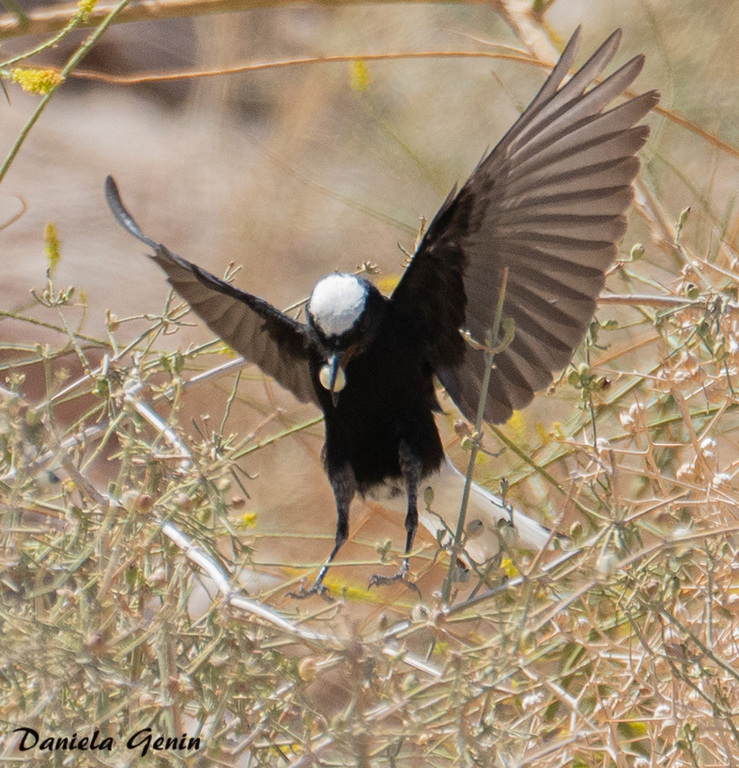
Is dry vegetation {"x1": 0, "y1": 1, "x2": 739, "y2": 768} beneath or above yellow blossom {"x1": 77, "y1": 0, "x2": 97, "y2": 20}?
beneath

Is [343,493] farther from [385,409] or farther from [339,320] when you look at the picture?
[339,320]

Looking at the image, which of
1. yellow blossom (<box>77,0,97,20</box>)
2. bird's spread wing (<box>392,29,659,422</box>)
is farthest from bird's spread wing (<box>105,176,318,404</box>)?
yellow blossom (<box>77,0,97,20</box>)

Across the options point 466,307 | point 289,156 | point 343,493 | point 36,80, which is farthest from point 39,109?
point 289,156

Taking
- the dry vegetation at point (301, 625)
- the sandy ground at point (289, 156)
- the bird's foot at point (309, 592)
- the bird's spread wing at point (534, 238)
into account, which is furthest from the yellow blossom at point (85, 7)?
the sandy ground at point (289, 156)

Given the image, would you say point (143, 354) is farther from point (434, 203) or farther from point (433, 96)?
point (433, 96)

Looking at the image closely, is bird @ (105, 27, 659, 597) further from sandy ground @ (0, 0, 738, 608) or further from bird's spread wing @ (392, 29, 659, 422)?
sandy ground @ (0, 0, 738, 608)

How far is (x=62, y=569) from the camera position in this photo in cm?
107

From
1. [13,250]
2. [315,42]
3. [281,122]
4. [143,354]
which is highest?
[315,42]

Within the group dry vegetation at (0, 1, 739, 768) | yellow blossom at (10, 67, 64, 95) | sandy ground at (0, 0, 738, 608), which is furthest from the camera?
sandy ground at (0, 0, 738, 608)

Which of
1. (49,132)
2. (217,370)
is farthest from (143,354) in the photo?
(49,132)

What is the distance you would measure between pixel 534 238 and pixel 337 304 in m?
0.34

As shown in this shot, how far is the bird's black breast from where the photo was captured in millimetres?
1790

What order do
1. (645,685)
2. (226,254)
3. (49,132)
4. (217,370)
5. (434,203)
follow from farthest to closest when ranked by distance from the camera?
(49,132)
(226,254)
(434,203)
(217,370)
(645,685)

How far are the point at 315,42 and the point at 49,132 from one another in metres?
1.40
